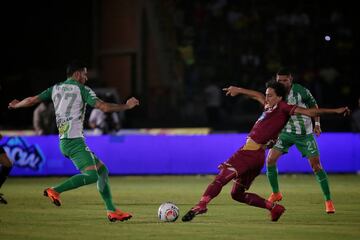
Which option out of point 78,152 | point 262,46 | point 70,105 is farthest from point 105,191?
point 262,46

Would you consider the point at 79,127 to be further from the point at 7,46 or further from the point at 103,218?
the point at 7,46

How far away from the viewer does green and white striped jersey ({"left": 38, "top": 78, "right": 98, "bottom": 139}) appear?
13.3 meters

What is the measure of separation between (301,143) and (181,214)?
2.56 m

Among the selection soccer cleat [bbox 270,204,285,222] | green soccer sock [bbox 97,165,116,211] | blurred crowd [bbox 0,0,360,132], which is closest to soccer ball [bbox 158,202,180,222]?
green soccer sock [bbox 97,165,116,211]

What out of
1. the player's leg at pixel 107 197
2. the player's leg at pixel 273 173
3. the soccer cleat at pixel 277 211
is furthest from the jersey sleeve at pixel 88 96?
the player's leg at pixel 273 173

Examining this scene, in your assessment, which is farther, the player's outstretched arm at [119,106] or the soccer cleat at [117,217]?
the soccer cleat at [117,217]

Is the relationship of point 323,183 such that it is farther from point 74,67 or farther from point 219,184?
point 74,67

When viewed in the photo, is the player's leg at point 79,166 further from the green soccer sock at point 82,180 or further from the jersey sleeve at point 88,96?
the jersey sleeve at point 88,96

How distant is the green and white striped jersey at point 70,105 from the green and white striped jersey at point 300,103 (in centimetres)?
398

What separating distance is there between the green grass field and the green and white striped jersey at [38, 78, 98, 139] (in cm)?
137

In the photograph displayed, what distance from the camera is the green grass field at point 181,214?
11.9m

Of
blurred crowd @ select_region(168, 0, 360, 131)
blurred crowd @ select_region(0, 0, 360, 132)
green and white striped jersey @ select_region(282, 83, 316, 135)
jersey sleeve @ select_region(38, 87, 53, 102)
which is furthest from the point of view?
blurred crowd @ select_region(168, 0, 360, 131)

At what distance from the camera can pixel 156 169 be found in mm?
24531

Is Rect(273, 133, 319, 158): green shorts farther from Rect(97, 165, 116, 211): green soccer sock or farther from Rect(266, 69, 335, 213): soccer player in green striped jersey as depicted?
Rect(97, 165, 116, 211): green soccer sock
